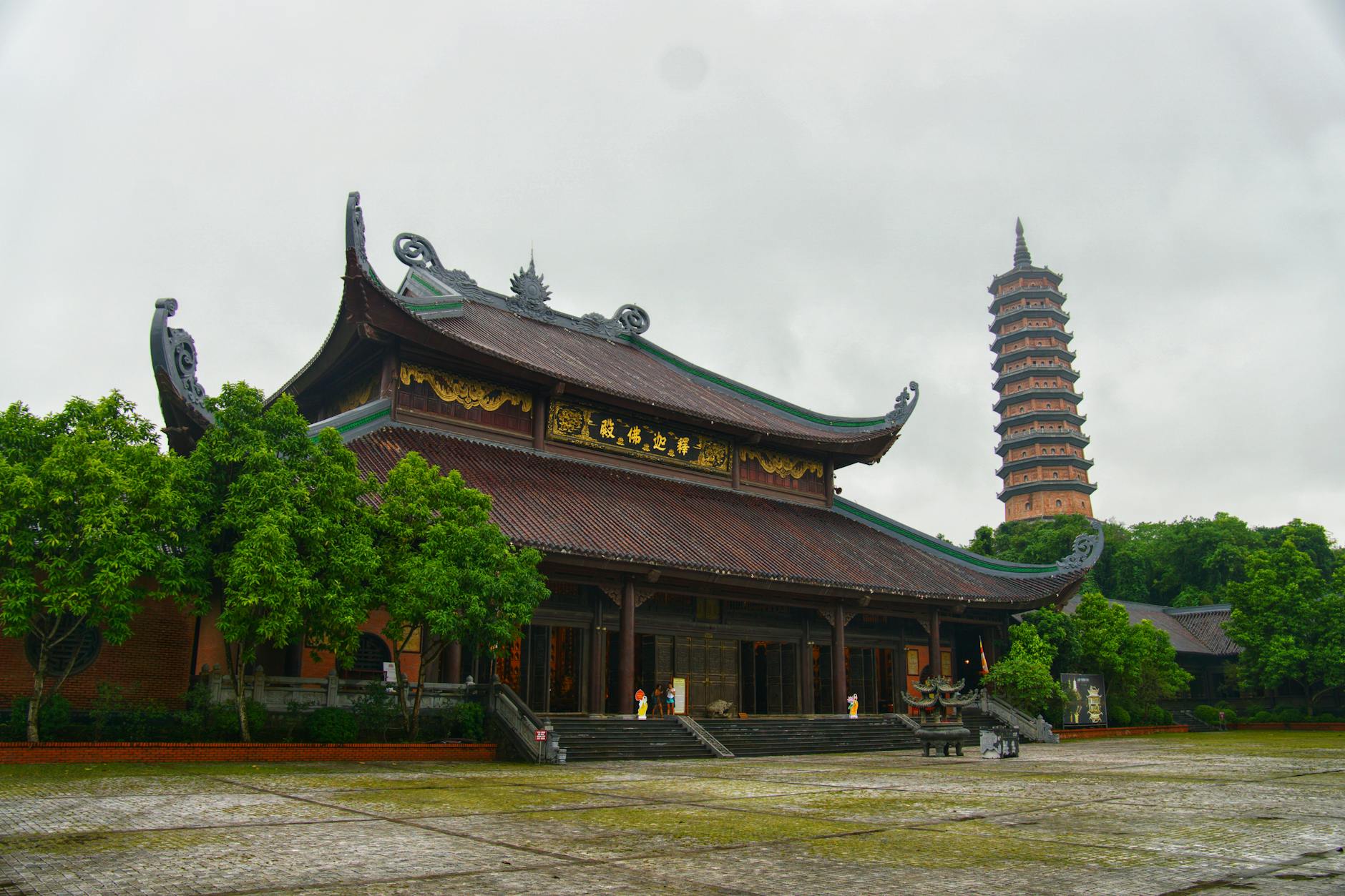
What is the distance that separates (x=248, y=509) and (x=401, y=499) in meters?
2.39

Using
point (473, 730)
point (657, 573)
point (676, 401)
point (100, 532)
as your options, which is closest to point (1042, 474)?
point (676, 401)

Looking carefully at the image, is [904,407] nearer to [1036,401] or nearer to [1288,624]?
[1288,624]

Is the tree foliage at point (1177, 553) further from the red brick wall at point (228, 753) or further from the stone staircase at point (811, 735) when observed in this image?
the red brick wall at point (228, 753)

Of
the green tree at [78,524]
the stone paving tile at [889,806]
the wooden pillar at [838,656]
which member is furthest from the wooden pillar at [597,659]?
the stone paving tile at [889,806]

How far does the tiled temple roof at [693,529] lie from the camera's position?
64.2ft

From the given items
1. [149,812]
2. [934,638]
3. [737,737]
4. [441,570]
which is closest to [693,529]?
[737,737]

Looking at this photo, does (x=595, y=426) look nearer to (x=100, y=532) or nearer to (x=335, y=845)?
(x=100, y=532)

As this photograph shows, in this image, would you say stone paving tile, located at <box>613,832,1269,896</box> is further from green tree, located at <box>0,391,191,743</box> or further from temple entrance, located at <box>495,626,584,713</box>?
temple entrance, located at <box>495,626,584,713</box>

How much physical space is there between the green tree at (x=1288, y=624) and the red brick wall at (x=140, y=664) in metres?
34.5

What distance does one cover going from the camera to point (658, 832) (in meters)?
6.90

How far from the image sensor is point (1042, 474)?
233ft

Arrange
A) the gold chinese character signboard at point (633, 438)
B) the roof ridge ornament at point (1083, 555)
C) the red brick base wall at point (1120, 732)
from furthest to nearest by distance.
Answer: the roof ridge ornament at point (1083, 555), the red brick base wall at point (1120, 732), the gold chinese character signboard at point (633, 438)

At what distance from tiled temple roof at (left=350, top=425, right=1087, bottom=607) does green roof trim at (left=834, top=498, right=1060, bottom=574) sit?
0.06m

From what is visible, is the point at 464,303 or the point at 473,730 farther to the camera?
the point at 464,303
